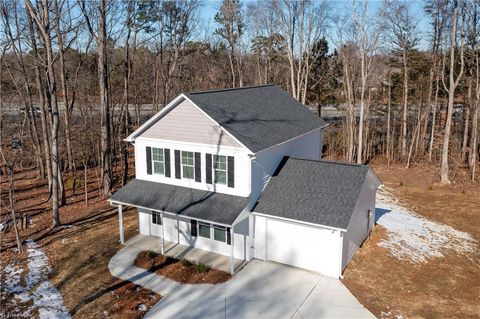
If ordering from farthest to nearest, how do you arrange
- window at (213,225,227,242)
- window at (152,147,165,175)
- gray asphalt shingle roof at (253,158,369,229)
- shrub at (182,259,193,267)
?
1. window at (152,147,165,175)
2. window at (213,225,227,242)
3. shrub at (182,259,193,267)
4. gray asphalt shingle roof at (253,158,369,229)

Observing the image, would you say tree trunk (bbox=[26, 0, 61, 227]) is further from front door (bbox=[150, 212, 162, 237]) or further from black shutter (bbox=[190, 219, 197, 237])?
black shutter (bbox=[190, 219, 197, 237])

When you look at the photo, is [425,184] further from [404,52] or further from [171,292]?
[171,292]

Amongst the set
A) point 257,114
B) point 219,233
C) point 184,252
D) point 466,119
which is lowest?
point 184,252

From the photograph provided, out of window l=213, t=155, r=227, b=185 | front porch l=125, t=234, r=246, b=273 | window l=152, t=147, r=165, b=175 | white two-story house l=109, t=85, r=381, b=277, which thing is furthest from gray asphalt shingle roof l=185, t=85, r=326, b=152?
front porch l=125, t=234, r=246, b=273

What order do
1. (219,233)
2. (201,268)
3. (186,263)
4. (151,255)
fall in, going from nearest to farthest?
(201,268) < (186,263) < (151,255) < (219,233)

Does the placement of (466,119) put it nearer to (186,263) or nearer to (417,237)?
(417,237)

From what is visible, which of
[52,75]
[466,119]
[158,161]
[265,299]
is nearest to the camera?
[265,299]

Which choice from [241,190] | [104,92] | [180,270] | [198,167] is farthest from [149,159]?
[104,92]
